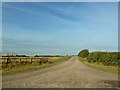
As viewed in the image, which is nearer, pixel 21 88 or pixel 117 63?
pixel 21 88

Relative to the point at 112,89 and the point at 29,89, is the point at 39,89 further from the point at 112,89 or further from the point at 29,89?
the point at 112,89

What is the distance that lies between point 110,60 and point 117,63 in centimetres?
277

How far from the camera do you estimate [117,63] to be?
4272 cm

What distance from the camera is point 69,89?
1281 cm

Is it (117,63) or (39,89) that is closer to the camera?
(39,89)

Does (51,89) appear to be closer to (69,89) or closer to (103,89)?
(69,89)

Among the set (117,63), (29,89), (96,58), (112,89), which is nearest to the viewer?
(29,89)

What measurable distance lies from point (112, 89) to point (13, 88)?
5.56 metres

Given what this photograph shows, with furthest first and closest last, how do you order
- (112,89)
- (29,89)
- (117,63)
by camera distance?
(117,63) → (112,89) → (29,89)

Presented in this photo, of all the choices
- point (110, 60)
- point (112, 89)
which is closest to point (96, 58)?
point (110, 60)

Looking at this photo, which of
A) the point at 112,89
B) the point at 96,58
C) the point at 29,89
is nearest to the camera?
Answer: the point at 29,89

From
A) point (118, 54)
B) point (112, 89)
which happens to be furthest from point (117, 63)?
point (112, 89)

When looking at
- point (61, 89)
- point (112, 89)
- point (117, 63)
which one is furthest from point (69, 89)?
point (117, 63)

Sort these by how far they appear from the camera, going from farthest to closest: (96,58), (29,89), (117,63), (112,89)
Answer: (96,58), (117,63), (112,89), (29,89)
